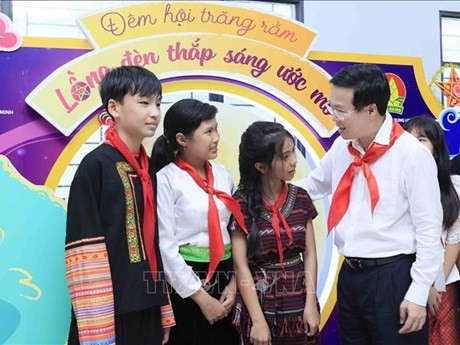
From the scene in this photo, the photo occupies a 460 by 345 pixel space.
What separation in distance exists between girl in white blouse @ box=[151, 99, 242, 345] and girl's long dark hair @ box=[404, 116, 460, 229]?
32.7 inches

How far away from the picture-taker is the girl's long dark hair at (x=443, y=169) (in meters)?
1.93

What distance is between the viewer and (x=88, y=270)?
1.45 meters

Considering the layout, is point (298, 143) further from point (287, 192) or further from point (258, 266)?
point (258, 266)

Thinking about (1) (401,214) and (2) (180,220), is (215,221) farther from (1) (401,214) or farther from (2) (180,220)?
(1) (401,214)

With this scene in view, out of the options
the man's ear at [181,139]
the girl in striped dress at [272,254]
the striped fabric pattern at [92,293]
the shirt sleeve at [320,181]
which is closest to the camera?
the striped fabric pattern at [92,293]

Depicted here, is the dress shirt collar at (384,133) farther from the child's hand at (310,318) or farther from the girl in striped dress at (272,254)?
the child's hand at (310,318)

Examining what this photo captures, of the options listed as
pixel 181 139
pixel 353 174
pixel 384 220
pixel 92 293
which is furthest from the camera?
pixel 181 139

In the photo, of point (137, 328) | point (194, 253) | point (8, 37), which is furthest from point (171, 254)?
point (8, 37)

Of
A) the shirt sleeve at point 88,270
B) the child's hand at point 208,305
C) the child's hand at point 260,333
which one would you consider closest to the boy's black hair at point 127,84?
the shirt sleeve at point 88,270

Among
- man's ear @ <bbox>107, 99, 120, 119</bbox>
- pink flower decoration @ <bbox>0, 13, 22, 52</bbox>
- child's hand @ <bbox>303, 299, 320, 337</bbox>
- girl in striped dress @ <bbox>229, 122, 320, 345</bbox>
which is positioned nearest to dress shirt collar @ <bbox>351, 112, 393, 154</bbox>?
girl in striped dress @ <bbox>229, 122, 320, 345</bbox>

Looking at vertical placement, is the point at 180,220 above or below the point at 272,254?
above

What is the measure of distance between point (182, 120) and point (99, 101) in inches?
16.8

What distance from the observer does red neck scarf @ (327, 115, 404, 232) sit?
156 centimetres

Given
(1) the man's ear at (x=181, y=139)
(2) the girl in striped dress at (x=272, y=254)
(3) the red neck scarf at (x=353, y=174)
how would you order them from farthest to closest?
(1) the man's ear at (x=181, y=139)
(2) the girl in striped dress at (x=272, y=254)
(3) the red neck scarf at (x=353, y=174)
